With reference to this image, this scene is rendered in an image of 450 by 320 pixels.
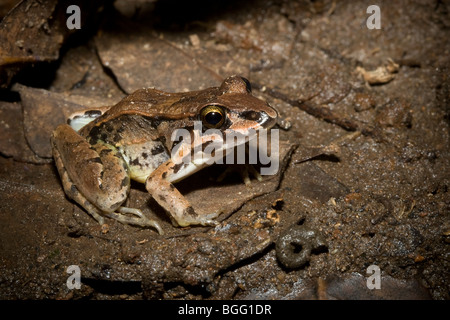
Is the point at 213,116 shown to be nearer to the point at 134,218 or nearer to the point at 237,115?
the point at 237,115

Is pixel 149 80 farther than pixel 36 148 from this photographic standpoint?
Yes

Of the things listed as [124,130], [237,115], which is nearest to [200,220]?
[237,115]

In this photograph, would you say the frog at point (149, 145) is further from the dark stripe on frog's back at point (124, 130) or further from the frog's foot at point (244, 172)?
the frog's foot at point (244, 172)

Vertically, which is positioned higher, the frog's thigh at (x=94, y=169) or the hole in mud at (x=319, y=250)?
the frog's thigh at (x=94, y=169)

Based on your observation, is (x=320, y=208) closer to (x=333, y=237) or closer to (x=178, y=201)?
(x=333, y=237)

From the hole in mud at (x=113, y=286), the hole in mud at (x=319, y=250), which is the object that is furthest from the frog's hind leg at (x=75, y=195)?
the hole in mud at (x=319, y=250)

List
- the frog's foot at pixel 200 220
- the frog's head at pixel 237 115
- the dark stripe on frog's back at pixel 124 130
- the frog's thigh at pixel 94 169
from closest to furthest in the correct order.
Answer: the frog's head at pixel 237 115 → the frog's foot at pixel 200 220 → the frog's thigh at pixel 94 169 → the dark stripe on frog's back at pixel 124 130
